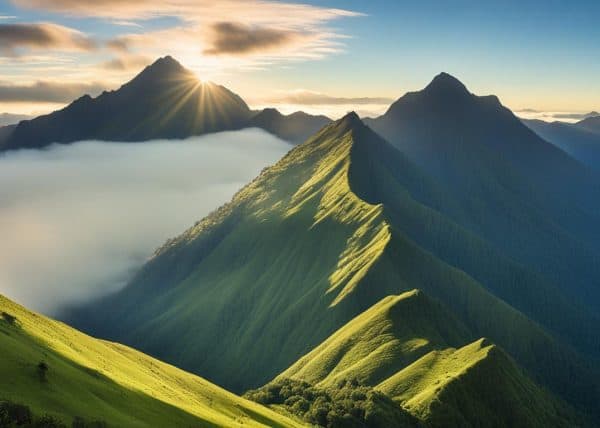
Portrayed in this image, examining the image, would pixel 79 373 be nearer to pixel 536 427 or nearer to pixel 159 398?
pixel 159 398

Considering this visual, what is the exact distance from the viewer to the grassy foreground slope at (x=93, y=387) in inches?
2975

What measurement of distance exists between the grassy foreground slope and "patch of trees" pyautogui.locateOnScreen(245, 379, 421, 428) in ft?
64.3

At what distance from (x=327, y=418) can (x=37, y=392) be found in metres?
101

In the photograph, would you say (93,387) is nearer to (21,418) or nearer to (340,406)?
(21,418)

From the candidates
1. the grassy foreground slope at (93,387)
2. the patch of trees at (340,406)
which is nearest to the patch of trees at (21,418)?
the grassy foreground slope at (93,387)

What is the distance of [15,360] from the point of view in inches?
3103

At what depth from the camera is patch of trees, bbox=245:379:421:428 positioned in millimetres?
157375

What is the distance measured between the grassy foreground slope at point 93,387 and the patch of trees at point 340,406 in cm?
1960

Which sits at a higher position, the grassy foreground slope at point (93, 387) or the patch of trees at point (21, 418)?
the patch of trees at point (21, 418)

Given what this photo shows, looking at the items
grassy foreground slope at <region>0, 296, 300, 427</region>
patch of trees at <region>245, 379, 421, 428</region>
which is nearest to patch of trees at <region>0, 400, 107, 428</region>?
grassy foreground slope at <region>0, 296, 300, 427</region>

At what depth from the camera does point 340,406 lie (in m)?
166

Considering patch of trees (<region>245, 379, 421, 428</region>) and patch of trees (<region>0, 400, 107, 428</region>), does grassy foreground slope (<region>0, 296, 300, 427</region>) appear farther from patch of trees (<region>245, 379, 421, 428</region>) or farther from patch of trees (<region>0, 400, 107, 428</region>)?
patch of trees (<region>245, 379, 421, 428</region>)

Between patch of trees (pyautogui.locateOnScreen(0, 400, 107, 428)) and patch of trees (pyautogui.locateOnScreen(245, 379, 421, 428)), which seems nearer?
patch of trees (pyautogui.locateOnScreen(0, 400, 107, 428))

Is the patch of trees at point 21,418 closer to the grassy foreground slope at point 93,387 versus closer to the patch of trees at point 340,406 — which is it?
the grassy foreground slope at point 93,387
